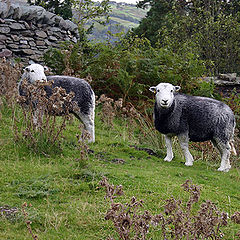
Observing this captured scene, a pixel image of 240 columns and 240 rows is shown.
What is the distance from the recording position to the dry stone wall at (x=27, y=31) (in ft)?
42.5

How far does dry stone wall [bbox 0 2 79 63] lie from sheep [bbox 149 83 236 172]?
716 centimetres

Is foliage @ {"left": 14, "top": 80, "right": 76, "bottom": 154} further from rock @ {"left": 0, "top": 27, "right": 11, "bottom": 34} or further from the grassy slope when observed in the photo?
rock @ {"left": 0, "top": 27, "right": 11, "bottom": 34}

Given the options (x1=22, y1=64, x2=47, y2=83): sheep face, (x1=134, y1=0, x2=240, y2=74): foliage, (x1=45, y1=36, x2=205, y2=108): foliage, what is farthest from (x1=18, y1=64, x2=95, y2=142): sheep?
(x1=134, y1=0, x2=240, y2=74): foliage

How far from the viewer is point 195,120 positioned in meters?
7.22

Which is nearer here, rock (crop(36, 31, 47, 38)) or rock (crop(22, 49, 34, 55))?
rock (crop(22, 49, 34, 55))

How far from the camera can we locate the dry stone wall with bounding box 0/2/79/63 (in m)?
12.9

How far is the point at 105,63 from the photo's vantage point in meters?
12.5

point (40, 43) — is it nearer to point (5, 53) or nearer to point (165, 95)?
point (5, 53)

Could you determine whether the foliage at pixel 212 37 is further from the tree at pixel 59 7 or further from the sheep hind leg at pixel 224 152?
the sheep hind leg at pixel 224 152

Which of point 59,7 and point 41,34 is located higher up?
point 59,7

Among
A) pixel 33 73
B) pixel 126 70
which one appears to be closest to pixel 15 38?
pixel 126 70

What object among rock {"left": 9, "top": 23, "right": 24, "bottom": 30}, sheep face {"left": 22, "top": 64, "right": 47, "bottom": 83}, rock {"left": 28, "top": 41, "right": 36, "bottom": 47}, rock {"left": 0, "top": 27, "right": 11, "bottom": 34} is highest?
sheep face {"left": 22, "top": 64, "right": 47, "bottom": 83}

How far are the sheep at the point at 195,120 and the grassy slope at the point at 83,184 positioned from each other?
60cm

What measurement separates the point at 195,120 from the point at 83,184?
3030mm
